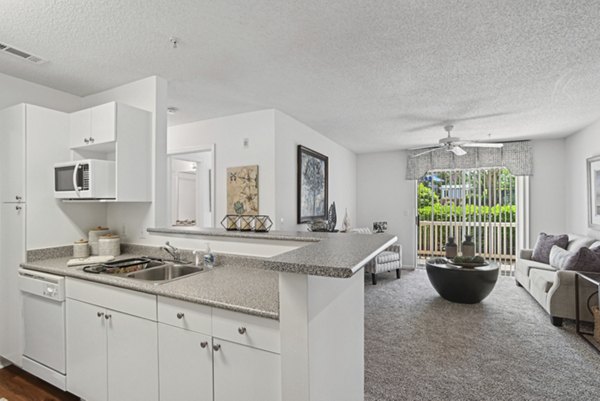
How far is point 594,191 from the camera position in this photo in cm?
413

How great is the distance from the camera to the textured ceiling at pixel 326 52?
1.76m

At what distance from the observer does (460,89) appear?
2979 millimetres

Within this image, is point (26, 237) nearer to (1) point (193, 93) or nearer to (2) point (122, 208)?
(2) point (122, 208)

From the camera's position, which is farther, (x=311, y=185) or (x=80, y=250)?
(x=311, y=185)

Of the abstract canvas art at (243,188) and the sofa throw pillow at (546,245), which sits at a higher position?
the abstract canvas art at (243,188)

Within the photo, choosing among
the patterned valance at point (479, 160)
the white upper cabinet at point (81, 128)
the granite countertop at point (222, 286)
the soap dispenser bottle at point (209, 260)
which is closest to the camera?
the granite countertop at point (222, 286)

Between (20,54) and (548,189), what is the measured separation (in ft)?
23.4

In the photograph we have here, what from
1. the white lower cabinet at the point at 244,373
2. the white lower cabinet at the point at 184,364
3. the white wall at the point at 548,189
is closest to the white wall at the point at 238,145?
the white lower cabinet at the point at 184,364

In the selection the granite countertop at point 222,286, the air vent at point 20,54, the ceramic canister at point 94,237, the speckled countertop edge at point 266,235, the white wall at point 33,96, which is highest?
the air vent at point 20,54

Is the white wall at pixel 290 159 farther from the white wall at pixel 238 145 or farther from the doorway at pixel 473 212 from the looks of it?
the doorway at pixel 473 212

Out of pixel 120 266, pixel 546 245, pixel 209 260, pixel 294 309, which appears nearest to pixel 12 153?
pixel 120 266

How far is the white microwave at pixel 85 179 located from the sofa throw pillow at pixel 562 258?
15.0ft

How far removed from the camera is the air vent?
2.14 metres

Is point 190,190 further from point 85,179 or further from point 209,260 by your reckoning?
point 209,260
